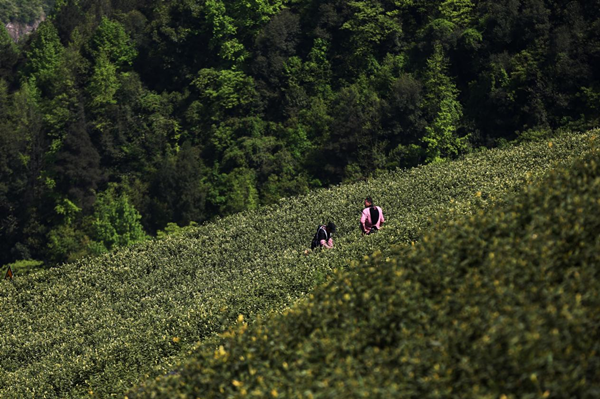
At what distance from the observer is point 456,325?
400 inches

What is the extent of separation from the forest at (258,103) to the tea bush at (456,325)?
4146 centimetres

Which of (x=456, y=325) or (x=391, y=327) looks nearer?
(x=456, y=325)

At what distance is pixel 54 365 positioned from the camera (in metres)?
20.5

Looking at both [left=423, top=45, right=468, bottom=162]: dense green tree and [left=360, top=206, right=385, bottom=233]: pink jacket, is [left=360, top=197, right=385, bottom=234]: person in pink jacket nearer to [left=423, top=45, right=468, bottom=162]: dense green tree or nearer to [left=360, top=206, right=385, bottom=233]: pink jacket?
[left=360, top=206, right=385, bottom=233]: pink jacket

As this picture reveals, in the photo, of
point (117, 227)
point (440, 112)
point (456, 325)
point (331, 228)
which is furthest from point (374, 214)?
point (117, 227)

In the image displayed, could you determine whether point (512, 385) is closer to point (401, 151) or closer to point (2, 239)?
point (401, 151)

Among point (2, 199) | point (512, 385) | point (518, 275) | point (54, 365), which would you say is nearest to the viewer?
point (512, 385)

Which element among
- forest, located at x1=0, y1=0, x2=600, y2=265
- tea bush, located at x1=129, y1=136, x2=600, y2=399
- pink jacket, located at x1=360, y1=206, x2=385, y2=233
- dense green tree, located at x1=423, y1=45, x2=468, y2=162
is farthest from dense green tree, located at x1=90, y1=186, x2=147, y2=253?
tea bush, located at x1=129, y1=136, x2=600, y2=399

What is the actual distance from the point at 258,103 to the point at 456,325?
76418 mm

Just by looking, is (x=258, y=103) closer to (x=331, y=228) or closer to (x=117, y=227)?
(x=117, y=227)

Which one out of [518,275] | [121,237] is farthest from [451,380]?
[121,237]

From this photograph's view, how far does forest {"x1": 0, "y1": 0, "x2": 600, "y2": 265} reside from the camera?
2442 inches

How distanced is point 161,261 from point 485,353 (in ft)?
70.9

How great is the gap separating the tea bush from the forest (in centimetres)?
4146
